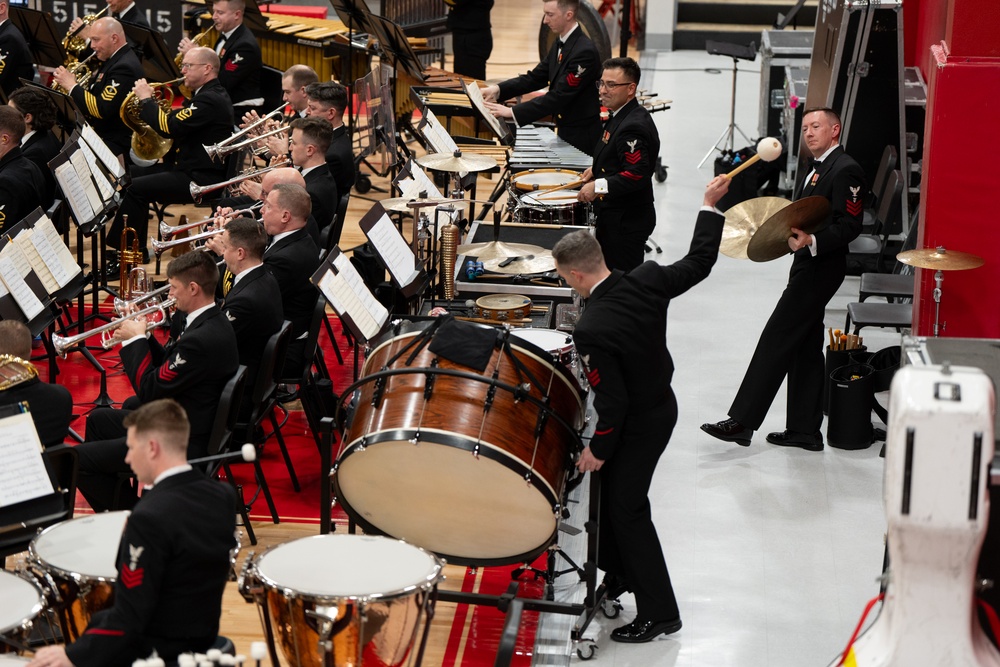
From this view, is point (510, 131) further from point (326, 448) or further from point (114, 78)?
point (326, 448)

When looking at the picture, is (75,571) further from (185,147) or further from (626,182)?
(185,147)

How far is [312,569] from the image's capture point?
438 centimetres

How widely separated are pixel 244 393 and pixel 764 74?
25.6 feet

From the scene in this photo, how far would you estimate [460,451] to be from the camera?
4887 millimetres

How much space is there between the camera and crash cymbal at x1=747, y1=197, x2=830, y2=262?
21.9 feet

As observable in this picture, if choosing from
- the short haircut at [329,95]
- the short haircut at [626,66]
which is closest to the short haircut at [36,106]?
the short haircut at [329,95]

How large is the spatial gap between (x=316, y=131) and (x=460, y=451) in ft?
12.1

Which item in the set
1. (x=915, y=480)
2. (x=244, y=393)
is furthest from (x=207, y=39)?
(x=915, y=480)

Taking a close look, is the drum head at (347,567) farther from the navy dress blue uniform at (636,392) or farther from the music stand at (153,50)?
the music stand at (153,50)

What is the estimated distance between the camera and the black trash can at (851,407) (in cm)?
726

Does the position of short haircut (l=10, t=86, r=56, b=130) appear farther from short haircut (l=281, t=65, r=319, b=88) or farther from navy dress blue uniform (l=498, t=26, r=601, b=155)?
navy dress blue uniform (l=498, t=26, r=601, b=155)

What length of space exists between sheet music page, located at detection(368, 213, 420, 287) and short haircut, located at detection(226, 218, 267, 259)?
57 centimetres

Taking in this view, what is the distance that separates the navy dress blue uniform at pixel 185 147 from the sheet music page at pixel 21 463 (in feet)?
15.6

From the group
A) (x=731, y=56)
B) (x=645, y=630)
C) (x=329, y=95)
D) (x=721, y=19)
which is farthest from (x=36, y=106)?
(x=721, y=19)
